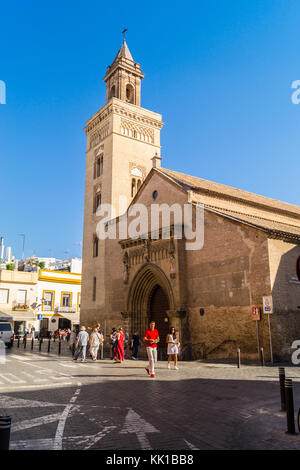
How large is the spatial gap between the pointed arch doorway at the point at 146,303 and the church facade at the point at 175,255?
0.06m

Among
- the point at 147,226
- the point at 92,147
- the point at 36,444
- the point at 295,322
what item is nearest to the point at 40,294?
the point at 92,147

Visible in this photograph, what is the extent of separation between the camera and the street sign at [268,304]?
15245 millimetres

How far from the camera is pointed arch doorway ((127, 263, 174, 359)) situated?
22812 millimetres

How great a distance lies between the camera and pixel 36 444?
201 inches

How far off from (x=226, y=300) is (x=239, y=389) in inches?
335

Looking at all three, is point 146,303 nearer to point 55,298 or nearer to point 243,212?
point 243,212

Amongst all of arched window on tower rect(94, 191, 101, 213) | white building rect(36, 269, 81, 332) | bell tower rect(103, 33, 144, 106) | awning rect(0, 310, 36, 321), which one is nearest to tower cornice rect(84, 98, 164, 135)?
bell tower rect(103, 33, 144, 106)

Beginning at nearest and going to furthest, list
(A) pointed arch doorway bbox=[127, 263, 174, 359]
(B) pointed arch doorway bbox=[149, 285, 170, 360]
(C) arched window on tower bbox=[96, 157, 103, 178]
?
(B) pointed arch doorway bbox=[149, 285, 170, 360] < (A) pointed arch doorway bbox=[127, 263, 174, 359] < (C) arched window on tower bbox=[96, 157, 103, 178]

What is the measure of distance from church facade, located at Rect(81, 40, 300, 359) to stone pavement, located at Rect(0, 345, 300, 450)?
443 centimetres

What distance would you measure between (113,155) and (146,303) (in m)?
15.0

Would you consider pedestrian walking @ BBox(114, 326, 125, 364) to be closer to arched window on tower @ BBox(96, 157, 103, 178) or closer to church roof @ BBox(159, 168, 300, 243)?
church roof @ BBox(159, 168, 300, 243)

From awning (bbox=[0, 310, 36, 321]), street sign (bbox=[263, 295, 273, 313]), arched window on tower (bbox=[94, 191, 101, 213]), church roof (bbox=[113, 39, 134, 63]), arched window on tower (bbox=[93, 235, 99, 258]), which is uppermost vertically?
church roof (bbox=[113, 39, 134, 63])
